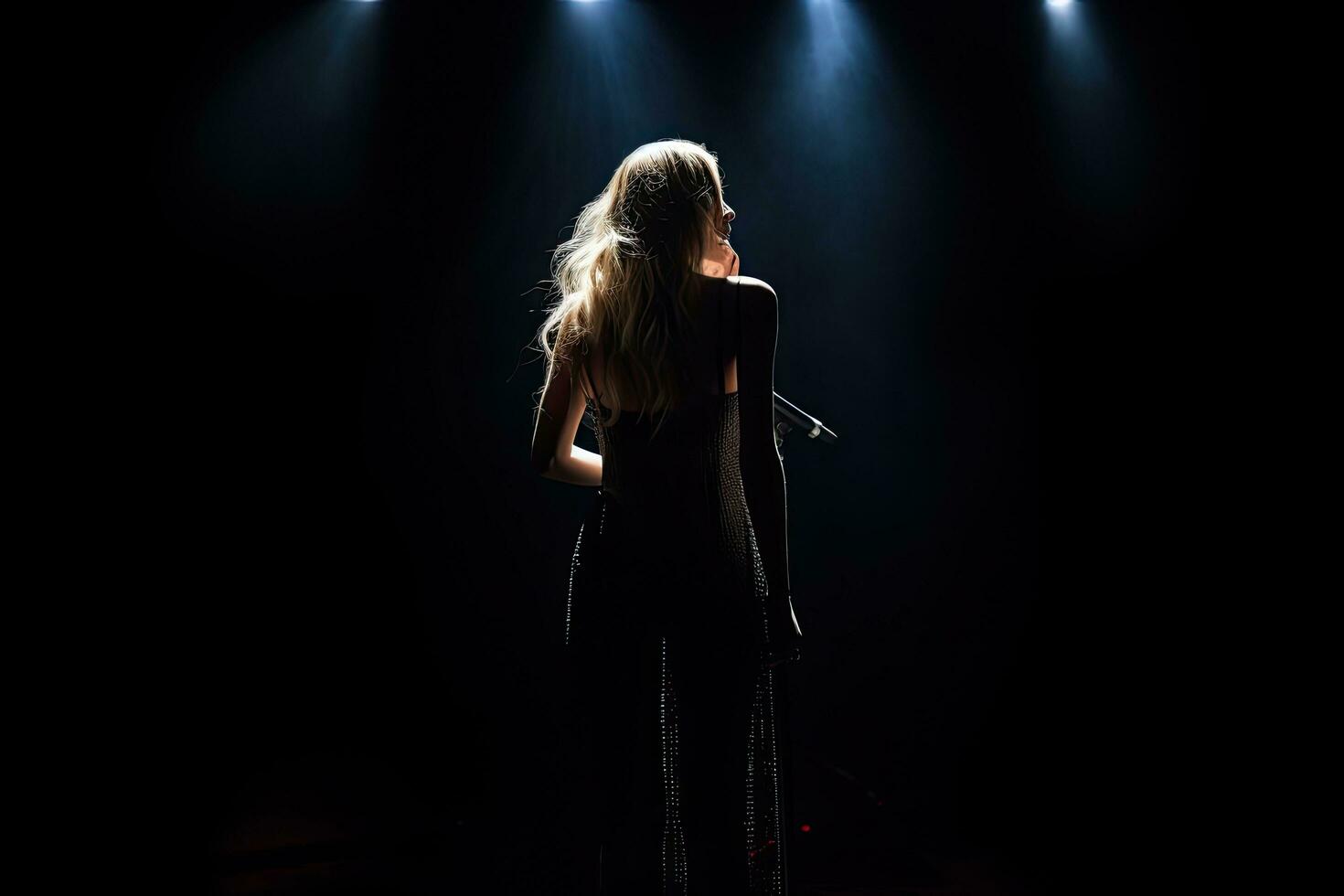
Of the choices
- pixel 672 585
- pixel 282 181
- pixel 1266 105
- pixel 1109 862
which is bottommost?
pixel 1109 862

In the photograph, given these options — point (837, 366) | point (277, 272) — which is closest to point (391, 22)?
point (277, 272)

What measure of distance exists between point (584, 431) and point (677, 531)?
4.17 ft

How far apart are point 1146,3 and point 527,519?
235cm

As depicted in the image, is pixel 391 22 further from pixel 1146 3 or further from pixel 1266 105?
pixel 1266 105

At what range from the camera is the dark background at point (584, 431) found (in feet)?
7.82

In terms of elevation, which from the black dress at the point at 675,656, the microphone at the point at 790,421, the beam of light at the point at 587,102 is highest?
the beam of light at the point at 587,102

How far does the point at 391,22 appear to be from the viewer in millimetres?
2389

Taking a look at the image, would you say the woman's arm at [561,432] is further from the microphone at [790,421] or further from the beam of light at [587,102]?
the beam of light at [587,102]

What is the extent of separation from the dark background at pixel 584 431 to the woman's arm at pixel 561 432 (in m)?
0.97

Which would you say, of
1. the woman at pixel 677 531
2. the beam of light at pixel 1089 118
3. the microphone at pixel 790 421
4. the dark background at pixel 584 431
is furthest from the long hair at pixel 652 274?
the beam of light at pixel 1089 118

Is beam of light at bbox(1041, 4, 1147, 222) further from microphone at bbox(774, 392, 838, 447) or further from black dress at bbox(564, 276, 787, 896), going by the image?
black dress at bbox(564, 276, 787, 896)

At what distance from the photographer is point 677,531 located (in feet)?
4.50

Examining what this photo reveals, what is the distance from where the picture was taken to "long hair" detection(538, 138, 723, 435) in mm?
1378

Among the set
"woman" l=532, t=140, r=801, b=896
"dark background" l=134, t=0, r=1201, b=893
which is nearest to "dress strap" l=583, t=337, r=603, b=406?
"woman" l=532, t=140, r=801, b=896
